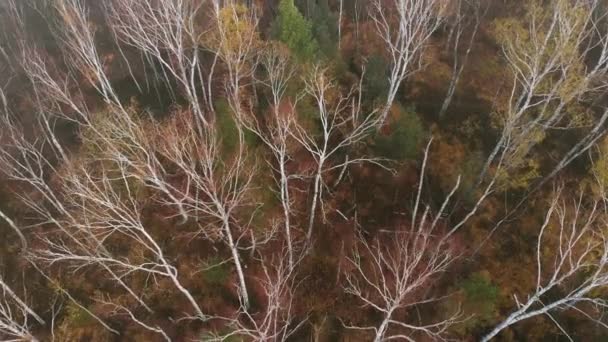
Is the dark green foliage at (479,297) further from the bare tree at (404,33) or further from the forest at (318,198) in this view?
the bare tree at (404,33)

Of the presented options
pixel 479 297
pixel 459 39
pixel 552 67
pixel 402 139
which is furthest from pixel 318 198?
pixel 459 39

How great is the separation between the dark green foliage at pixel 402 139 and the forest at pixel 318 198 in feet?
0.47

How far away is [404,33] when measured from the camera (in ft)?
60.1

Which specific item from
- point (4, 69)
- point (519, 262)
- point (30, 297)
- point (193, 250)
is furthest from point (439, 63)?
point (4, 69)

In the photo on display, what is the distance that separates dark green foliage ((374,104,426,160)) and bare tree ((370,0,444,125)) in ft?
2.65

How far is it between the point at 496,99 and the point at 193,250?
18818 millimetres

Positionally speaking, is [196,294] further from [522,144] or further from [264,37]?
[264,37]

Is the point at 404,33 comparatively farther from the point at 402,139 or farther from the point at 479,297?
the point at 479,297

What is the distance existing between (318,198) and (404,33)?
8.51 meters

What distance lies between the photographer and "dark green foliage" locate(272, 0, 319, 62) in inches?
845

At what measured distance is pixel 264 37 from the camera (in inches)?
1130

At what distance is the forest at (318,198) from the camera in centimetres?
1725

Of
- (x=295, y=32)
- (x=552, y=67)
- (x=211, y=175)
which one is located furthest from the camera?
(x=295, y=32)

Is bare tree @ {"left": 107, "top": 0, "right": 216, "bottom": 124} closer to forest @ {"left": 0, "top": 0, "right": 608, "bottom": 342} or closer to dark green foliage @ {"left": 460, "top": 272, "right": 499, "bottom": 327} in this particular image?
forest @ {"left": 0, "top": 0, "right": 608, "bottom": 342}
